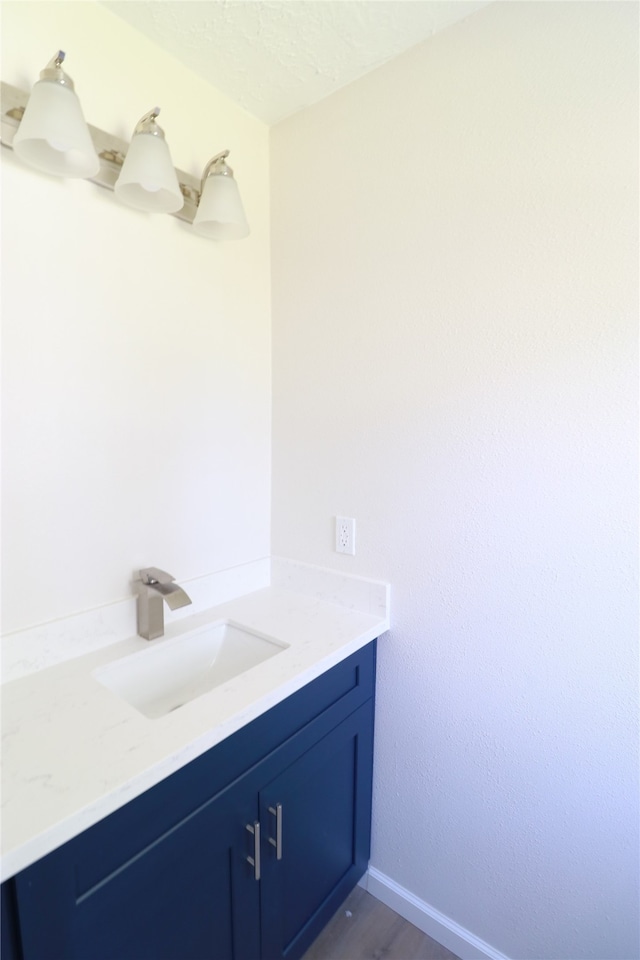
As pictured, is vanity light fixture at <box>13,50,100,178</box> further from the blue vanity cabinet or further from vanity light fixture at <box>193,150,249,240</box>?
the blue vanity cabinet

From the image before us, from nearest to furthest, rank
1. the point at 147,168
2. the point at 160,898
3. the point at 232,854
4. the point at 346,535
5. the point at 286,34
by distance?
the point at 160,898 < the point at 232,854 < the point at 147,168 < the point at 286,34 < the point at 346,535

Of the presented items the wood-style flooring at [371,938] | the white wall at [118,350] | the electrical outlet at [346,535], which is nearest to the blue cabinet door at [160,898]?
the wood-style flooring at [371,938]

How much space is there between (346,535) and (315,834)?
80cm

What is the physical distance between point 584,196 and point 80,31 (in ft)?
4.03

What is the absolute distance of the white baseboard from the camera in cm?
127

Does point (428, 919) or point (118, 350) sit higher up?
point (118, 350)

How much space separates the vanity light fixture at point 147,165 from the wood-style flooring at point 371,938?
2082 millimetres

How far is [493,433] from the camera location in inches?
45.8

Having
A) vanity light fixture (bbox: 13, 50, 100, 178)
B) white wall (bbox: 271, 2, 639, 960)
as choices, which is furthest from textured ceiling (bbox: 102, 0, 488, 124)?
vanity light fixture (bbox: 13, 50, 100, 178)

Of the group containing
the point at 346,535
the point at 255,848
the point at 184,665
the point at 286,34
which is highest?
the point at 286,34

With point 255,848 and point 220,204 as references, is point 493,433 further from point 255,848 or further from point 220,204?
point 255,848

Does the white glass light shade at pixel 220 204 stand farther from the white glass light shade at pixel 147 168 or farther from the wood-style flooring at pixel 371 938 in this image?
the wood-style flooring at pixel 371 938

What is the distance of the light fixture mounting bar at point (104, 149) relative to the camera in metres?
0.97

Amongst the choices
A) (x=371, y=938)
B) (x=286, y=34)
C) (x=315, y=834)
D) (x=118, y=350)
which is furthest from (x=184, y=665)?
(x=286, y=34)
